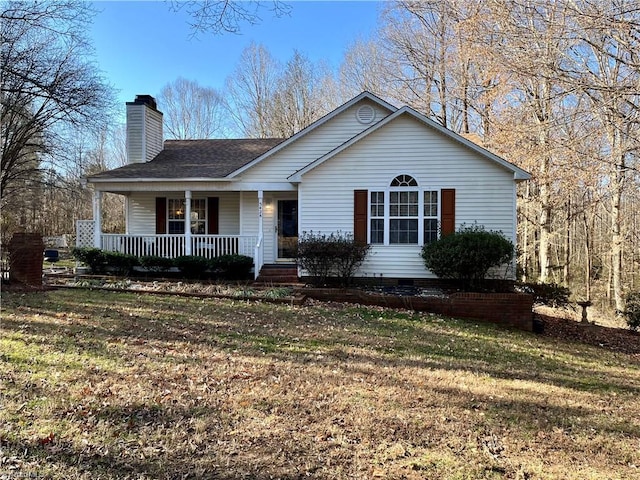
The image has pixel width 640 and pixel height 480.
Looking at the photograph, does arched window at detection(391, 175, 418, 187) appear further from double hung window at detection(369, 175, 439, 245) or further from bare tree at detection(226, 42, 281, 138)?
bare tree at detection(226, 42, 281, 138)

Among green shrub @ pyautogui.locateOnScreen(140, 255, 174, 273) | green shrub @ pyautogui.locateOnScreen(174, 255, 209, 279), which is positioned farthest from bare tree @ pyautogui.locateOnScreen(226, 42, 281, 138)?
green shrub @ pyautogui.locateOnScreen(174, 255, 209, 279)

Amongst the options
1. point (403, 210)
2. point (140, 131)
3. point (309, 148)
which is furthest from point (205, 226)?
point (403, 210)

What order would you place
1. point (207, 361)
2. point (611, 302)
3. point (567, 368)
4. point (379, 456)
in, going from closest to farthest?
point (379, 456), point (207, 361), point (567, 368), point (611, 302)

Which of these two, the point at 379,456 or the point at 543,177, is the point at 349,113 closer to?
the point at 543,177

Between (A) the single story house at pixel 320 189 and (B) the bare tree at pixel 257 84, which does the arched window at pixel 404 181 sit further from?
(B) the bare tree at pixel 257 84

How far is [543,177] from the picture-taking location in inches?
655

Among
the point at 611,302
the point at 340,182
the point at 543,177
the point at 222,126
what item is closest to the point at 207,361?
the point at 340,182

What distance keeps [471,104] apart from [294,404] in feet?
66.0

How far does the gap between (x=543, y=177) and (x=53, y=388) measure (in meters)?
17.2

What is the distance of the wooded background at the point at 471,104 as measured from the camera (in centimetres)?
905

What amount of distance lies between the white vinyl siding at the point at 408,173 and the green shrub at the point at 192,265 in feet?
12.2

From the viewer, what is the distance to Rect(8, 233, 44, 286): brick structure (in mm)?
9992

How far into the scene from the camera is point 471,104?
68.8 feet

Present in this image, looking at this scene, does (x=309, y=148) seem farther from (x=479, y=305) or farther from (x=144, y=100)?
(x=144, y=100)
